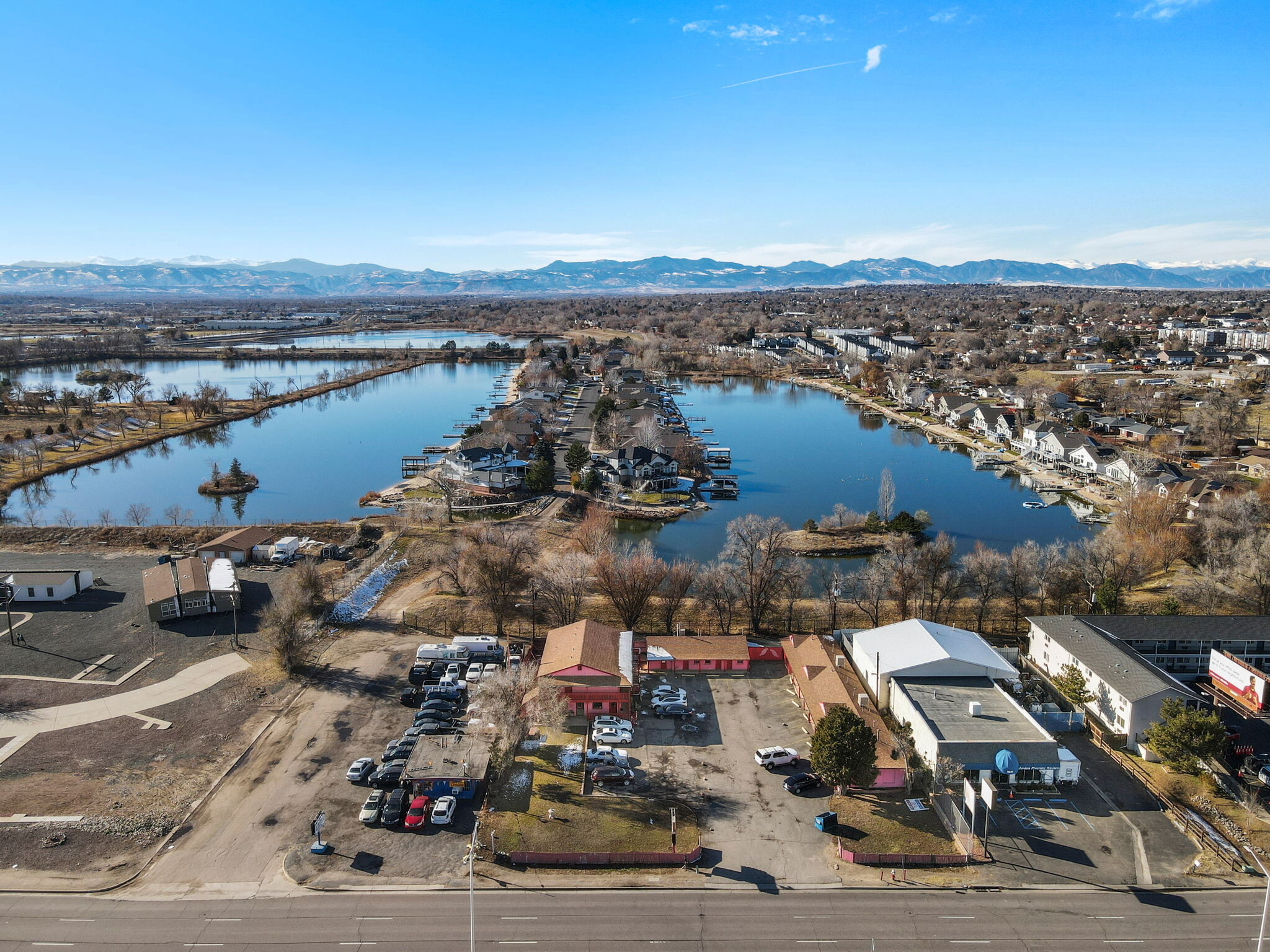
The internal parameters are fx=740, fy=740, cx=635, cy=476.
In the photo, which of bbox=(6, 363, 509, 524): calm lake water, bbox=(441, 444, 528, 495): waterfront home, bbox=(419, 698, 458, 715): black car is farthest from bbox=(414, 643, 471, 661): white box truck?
bbox=(6, 363, 509, 524): calm lake water

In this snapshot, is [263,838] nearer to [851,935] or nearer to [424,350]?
[851,935]

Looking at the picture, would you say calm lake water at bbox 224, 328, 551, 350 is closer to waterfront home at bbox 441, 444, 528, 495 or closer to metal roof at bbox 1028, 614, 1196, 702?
waterfront home at bbox 441, 444, 528, 495

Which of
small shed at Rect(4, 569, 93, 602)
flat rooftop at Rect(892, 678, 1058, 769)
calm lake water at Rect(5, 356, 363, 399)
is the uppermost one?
calm lake water at Rect(5, 356, 363, 399)

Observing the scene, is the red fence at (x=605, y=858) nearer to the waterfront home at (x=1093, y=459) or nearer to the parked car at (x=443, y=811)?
the parked car at (x=443, y=811)

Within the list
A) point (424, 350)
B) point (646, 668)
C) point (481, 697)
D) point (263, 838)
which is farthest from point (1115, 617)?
point (424, 350)

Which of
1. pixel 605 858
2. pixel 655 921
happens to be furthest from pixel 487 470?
pixel 655 921

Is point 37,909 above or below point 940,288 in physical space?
below

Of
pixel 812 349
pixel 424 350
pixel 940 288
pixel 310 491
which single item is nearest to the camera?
pixel 310 491
